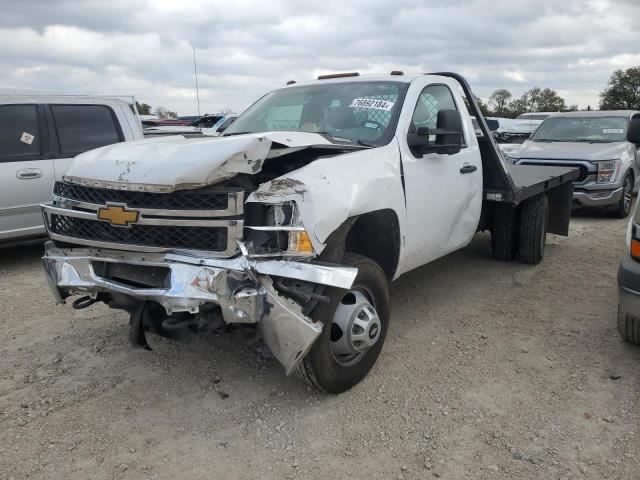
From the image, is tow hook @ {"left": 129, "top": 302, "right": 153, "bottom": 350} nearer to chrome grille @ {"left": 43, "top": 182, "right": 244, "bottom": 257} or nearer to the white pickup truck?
the white pickup truck

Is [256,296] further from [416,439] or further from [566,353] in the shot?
[566,353]

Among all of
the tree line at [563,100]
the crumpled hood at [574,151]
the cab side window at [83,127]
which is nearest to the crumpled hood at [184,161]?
the cab side window at [83,127]

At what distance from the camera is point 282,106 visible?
4.59m

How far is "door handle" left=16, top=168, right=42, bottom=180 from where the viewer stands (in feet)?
19.5

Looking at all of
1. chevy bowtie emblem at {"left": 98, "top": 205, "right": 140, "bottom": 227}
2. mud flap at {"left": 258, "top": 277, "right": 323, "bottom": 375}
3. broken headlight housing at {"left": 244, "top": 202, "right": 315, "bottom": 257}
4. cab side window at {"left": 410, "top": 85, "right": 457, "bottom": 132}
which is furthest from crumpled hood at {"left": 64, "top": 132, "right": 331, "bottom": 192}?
cab side window at {"left": 410, "top": 85, "right": 457, "bottom": 132}

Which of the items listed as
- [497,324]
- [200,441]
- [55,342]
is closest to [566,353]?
[497,324]

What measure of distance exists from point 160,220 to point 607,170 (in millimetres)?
7995

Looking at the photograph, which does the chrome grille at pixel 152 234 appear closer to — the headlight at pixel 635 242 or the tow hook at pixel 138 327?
the tow hook at pixel 138 327

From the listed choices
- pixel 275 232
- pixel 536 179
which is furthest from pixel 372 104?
pixel 536 179

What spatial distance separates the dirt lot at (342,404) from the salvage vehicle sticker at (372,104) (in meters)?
1.73

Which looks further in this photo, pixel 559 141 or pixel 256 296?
pixel 559 141

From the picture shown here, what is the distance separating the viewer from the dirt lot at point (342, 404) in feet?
8.96

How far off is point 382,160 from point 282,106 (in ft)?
4.57

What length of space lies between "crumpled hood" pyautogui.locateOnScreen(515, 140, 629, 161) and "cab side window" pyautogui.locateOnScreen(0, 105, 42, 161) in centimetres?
729
